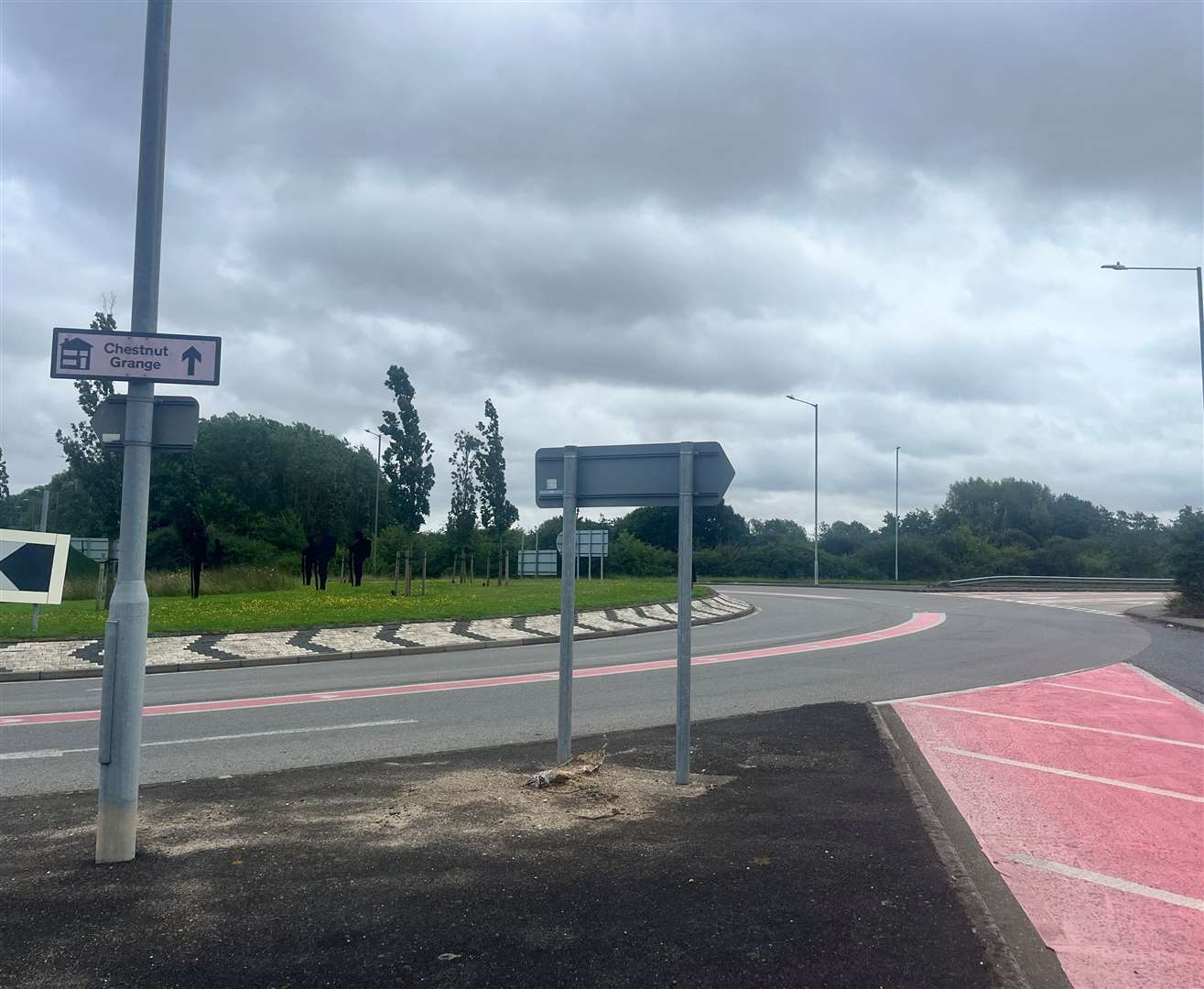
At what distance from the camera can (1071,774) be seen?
25.8 feet

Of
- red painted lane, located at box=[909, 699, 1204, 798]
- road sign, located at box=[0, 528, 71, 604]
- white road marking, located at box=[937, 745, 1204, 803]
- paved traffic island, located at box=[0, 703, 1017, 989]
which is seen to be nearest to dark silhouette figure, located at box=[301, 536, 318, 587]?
road sign, located at box=[0, 528, 71, 604]

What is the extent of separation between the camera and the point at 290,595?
29.6 m

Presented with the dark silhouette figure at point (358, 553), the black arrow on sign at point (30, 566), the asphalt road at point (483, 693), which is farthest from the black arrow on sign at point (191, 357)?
the dark silhouette figure at point (358, 553)

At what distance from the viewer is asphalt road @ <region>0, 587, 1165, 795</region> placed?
8797 millimetres

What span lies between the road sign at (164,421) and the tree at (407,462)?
28158 millimetres

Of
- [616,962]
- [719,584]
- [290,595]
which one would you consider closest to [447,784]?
[616,962]

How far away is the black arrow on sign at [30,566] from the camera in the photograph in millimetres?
14055

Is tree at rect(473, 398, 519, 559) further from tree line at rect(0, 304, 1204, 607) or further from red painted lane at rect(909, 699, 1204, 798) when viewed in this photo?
red painted lane at rect(909, 699, 1204, 798)

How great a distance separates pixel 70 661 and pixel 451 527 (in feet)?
89.4

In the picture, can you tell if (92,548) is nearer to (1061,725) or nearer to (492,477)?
(492,477)

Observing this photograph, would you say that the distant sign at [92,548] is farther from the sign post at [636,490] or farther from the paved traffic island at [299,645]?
the sign post at [636,490]

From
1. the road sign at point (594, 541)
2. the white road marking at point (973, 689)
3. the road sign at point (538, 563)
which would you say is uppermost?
the road sign at point (594, 541)

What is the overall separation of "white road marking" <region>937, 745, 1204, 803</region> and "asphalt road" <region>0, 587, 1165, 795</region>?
9.96 ft

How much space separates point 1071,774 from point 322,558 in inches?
1303
